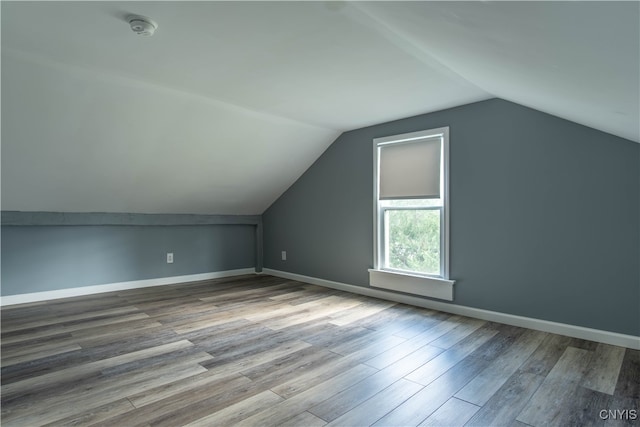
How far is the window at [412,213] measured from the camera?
11.9 ft

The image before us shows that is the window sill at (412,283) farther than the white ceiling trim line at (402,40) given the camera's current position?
Yes

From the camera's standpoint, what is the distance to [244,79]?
280cm

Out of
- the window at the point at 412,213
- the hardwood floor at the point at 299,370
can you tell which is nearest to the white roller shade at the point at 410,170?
the window at the point at 412,213

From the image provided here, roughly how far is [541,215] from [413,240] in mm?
1269

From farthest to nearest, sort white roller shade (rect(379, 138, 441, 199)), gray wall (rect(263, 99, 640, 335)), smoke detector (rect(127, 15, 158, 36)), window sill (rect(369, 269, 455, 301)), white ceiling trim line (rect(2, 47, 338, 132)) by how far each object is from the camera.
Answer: white roller shade (rect(379, 138, 441, 199)) → window sill (rect(369, 269, 455, 301)) → gray wall (rect(263, 99, 640, 335)) → white ceiling trim line (rect(2, 47, 338, 132)) → smoke detector (rect(127, 15, 158, 36))

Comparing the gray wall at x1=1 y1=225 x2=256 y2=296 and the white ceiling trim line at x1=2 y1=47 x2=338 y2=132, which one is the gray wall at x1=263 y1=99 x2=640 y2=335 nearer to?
the white ceiling trim line at x1=2 y1=47 x2=338 y2=132

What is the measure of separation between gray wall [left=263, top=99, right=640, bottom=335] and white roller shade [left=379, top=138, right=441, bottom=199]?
0.18 metres

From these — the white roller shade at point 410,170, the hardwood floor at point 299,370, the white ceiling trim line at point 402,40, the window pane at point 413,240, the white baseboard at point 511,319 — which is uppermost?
the white ceiling trim line at point 402,40

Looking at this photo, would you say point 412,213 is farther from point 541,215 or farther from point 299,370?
point 299,370

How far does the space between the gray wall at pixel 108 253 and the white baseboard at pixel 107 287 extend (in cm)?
5

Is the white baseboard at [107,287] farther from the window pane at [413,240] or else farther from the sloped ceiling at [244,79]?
the window pane at [413,240]

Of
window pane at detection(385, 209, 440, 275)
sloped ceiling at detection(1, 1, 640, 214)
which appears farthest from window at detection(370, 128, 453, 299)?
sloped ceiling at detection(1, 1, 640, 214)

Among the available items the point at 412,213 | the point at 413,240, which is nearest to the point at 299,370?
the point at 413,240

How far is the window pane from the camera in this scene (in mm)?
3723
